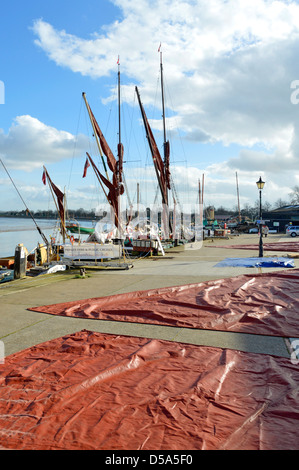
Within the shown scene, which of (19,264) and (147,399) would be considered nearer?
(147,399)

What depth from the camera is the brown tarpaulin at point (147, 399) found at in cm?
324

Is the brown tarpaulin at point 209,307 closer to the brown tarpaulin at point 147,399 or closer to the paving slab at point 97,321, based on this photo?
the paving slab at point 97,321

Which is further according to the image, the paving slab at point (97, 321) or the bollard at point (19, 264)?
the bollard at point (19, 264)

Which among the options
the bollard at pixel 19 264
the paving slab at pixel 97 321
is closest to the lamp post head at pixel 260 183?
the paving slab at pixel 97 321

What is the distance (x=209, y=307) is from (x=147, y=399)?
4.40 meters

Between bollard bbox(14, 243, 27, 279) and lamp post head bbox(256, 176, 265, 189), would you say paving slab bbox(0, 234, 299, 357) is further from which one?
lamp post head bbox(256, 176, 265, 189)

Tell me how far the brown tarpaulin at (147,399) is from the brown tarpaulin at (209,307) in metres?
1.57

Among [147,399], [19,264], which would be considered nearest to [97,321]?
[147,399]

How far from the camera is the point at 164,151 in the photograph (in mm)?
36562

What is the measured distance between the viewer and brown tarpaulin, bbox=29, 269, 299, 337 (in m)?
6.98

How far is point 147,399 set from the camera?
13.1ft

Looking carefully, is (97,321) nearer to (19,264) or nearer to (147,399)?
(147,399)
